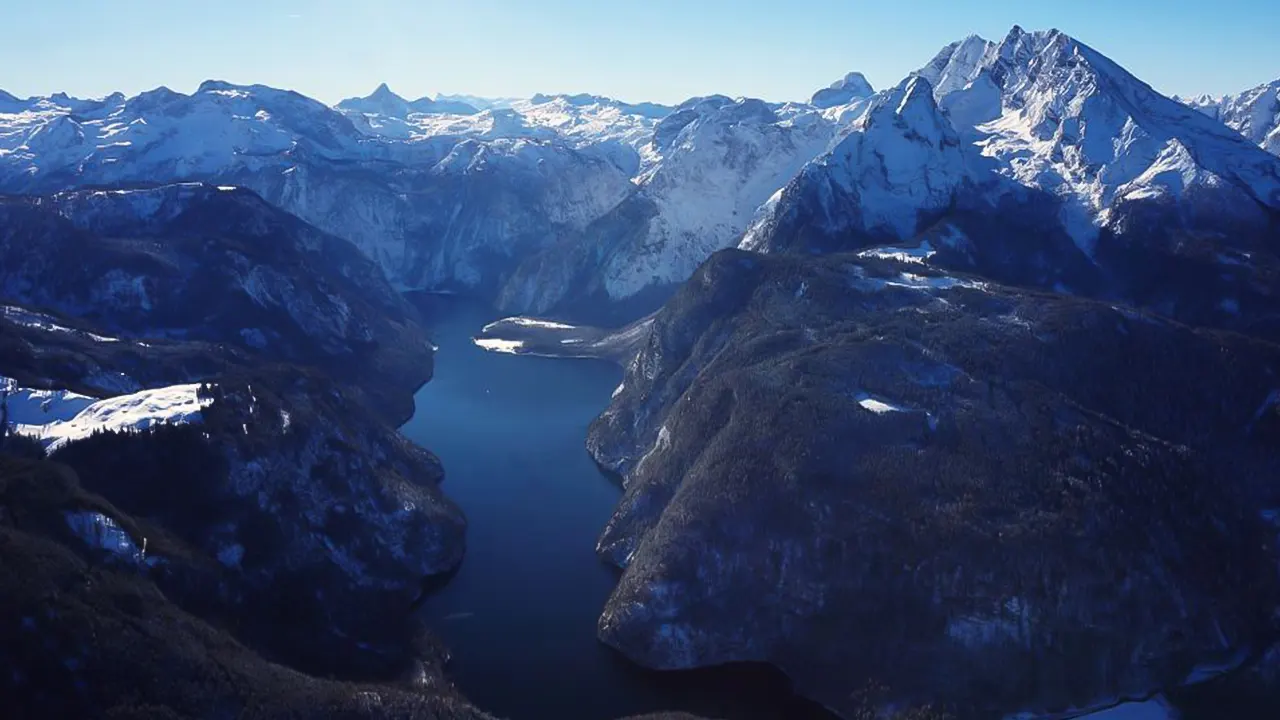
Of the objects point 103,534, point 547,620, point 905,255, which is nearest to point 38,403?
point 103,534

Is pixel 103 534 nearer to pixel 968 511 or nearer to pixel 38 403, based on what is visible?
pixel 38 403

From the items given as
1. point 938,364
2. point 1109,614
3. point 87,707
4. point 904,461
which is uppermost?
point 938,364

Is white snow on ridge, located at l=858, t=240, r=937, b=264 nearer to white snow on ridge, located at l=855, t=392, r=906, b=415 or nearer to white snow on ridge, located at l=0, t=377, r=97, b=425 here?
white snow on ridge, located at l=855, t=392, r=906, b=415

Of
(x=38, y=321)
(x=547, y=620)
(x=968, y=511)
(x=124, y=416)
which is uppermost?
(x=968, y=511)

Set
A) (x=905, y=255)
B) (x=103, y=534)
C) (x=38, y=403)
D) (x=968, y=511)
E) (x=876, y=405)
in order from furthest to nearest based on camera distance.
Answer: (x=905, y=255) < (x=876, y=405) < (x=38, y=403) < (x=968, y=511) < (x=103, y=534)

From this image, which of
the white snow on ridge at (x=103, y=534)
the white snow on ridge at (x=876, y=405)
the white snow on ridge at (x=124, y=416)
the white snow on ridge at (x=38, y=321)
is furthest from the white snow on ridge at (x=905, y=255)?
the white snow on ridge at (x=103, y=534)

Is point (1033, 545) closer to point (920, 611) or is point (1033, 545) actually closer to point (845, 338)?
point (920, 611)

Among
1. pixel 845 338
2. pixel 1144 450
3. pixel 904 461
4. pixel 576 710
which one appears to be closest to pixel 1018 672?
pixel 904 461
